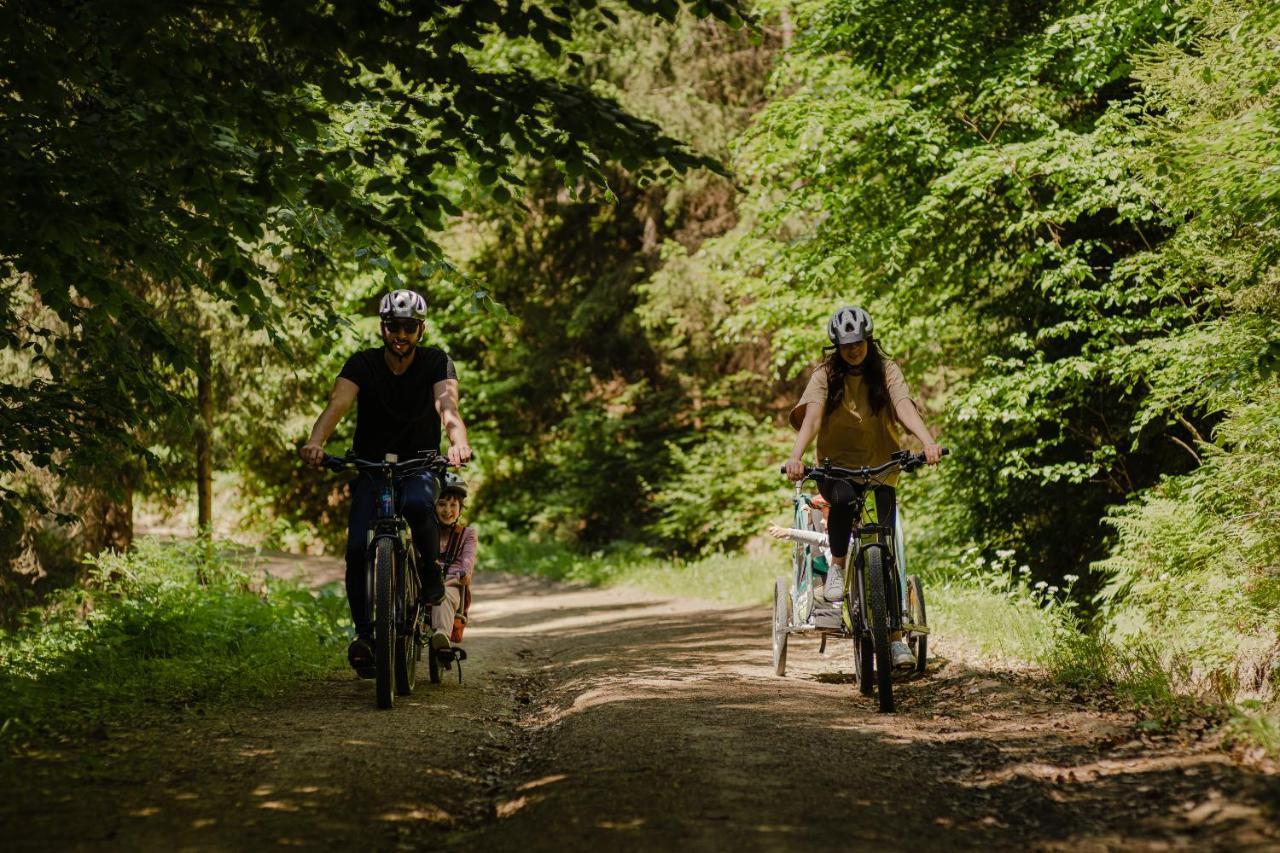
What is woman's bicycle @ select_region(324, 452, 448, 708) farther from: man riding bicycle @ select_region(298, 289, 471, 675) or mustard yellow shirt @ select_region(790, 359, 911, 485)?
mustard yellow shirt @ select_region(790, 359, 911, 485)

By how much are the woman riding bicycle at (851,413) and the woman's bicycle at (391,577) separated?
2.40 meters

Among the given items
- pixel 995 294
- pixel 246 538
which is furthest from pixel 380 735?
pixel 246 538

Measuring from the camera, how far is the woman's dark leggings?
647cm

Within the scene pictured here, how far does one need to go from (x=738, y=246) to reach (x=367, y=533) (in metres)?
10.3

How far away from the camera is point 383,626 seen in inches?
230

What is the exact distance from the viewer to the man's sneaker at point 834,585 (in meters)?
6.78

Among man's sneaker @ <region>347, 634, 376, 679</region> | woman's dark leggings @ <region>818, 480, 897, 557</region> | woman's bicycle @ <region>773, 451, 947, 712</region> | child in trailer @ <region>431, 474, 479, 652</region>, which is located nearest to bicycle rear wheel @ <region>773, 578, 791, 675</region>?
woman's bicycle @ <region>773, 451, 947, 712</region>

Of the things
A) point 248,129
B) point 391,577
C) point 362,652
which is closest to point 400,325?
point 248,129

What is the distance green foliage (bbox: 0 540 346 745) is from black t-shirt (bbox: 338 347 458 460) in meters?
1.62

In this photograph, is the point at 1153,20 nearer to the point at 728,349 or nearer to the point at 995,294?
the point at 995,294

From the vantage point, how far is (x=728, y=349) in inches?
875

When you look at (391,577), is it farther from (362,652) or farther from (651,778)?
(651,778)

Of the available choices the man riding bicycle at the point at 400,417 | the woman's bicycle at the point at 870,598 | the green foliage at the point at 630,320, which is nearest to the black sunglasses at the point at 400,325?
the man riding bicycle at the point at 400,417

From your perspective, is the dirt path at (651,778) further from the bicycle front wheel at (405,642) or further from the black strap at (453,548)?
the black strap at (453,548)
